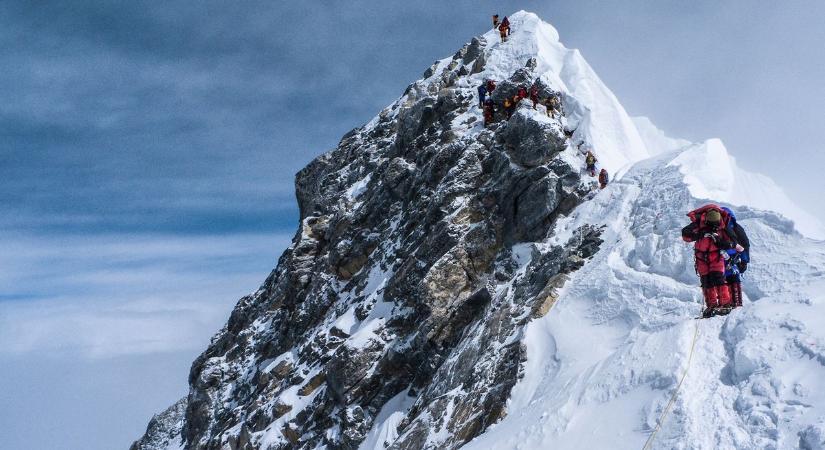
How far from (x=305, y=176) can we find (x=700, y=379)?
156 feet

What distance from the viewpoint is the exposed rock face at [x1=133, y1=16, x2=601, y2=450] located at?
752 inches

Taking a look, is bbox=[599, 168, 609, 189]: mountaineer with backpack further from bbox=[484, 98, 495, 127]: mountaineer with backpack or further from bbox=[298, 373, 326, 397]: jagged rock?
bbox=[298, 373, 326, 397]: jagged rock

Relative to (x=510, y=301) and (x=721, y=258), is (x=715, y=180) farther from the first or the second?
(x=721, y=258)

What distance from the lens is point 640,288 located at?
1528 cm

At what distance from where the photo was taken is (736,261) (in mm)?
10695

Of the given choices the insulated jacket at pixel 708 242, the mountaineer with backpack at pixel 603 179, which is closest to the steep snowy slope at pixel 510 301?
the mountaineer with backpack at pixel 603 179

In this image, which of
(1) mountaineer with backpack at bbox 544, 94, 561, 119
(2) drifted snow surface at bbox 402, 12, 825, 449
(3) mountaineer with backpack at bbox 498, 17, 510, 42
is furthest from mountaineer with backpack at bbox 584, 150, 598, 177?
(3) mountaineer with backpack at bbox 498, 17, 510, 42

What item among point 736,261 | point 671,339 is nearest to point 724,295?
point 736,261

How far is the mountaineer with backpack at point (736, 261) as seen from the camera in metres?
10.6

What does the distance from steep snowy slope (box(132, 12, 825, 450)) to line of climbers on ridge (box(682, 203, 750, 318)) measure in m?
0.50

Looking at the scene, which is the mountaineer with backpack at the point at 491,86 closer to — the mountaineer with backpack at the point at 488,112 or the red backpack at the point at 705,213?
the mountaineer with backpack at the point at 488,112

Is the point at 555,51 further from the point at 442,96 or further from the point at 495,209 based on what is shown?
the point at 495,209

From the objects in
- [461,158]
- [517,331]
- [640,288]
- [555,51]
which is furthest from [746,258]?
[555,51]

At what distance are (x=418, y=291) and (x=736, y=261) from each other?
51.3 ft
